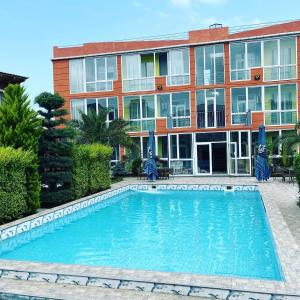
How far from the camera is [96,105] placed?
24266 millimetres

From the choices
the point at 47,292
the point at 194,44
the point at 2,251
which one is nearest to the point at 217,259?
the point at 47,292

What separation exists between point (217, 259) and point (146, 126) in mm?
16952

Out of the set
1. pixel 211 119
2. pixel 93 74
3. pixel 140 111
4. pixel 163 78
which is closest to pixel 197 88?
pixel 211 119

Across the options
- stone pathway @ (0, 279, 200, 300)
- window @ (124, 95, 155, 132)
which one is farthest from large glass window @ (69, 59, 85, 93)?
stone pathway @ (0, 279, 200, 300)

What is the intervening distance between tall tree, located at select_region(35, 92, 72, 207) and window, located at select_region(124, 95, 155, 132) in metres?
10.2

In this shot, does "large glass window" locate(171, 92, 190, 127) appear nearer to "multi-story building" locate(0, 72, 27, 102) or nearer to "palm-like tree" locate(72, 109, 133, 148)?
"palm-like tree" locate(72, 109, 133, 148)

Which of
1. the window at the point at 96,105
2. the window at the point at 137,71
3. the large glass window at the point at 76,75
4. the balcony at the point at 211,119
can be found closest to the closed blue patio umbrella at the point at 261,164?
the balcony at the point at 211,119

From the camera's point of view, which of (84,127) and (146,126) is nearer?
(84,127)

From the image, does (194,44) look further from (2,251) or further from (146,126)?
(2,251)

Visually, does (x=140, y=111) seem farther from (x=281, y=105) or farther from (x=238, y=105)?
(x=281, y=105)

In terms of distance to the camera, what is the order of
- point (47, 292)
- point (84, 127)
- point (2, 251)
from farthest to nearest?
point (84, 127), point (2, 251), point (47, 292)

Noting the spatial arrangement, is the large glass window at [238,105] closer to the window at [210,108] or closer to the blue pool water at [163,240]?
the window at [210,108]

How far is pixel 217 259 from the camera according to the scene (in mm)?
7008

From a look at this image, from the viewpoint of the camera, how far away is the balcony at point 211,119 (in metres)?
22.0
